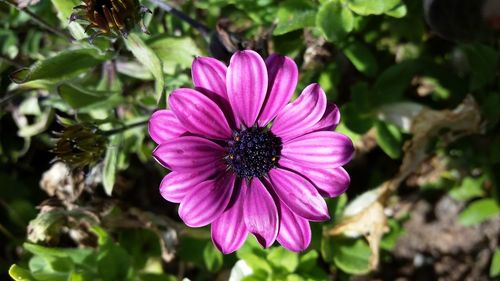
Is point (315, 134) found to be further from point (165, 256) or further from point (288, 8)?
point (165, 256)

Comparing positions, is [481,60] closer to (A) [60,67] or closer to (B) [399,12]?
(B) [399,12]

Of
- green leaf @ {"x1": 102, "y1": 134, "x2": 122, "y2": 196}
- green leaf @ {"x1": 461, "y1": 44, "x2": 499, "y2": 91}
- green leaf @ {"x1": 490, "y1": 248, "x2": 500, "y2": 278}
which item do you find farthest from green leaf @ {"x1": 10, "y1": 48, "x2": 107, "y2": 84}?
green leaf @ {"x1": 490, "y1": 248, "x2": 500, "y2": 278}

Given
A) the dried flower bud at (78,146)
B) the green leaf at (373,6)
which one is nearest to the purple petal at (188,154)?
the dried flower bud at (78,146)

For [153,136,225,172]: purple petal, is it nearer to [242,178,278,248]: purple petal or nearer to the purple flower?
the purple flower

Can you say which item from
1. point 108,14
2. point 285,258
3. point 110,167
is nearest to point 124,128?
point 110,167

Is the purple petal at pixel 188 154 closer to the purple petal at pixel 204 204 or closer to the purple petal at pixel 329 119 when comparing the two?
the purple petal at pixel 204 204

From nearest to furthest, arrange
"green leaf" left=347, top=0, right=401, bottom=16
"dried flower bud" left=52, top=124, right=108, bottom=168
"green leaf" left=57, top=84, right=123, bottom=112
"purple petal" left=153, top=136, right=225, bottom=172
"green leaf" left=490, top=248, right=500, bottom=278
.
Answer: "purple petal" left=153, top=136, right=225, bottom=172 → "dried flower bud" left=52, top=124, right=108, bottom=168 → "green leaf" left=347, top=0, right=401, bottom=16 → "green leaf" left=57, top=84, right=123, bottom=112 → "green leaf" left=490, top=248, right=500, bottom=278
